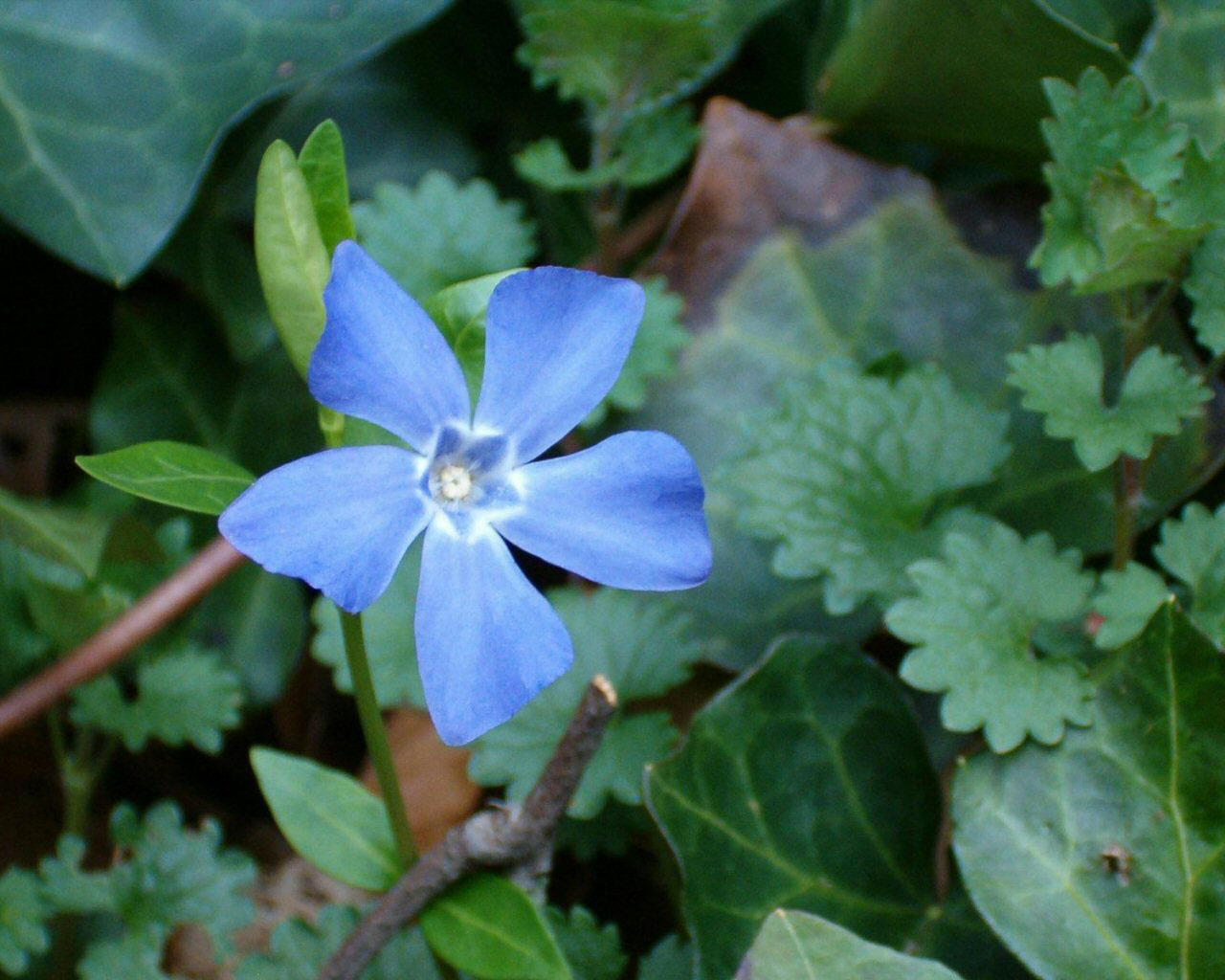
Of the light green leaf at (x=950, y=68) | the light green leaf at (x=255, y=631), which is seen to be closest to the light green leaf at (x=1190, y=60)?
the light green leaf at (x=950, y=68)

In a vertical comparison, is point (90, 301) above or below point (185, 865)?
above

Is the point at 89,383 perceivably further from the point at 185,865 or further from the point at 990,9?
the point at 990,9

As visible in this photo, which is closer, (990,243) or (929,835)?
(929,835)

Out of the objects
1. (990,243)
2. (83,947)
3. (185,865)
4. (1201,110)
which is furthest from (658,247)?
(83,947)

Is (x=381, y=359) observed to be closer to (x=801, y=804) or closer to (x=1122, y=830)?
(x=801, y=804)

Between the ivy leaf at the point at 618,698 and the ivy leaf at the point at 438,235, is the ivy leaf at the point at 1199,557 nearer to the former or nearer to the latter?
the ivy leaf at the point at 618,698

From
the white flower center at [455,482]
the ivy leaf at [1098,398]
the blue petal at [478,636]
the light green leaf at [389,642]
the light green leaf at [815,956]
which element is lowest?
the light green leaf at [389,642]
